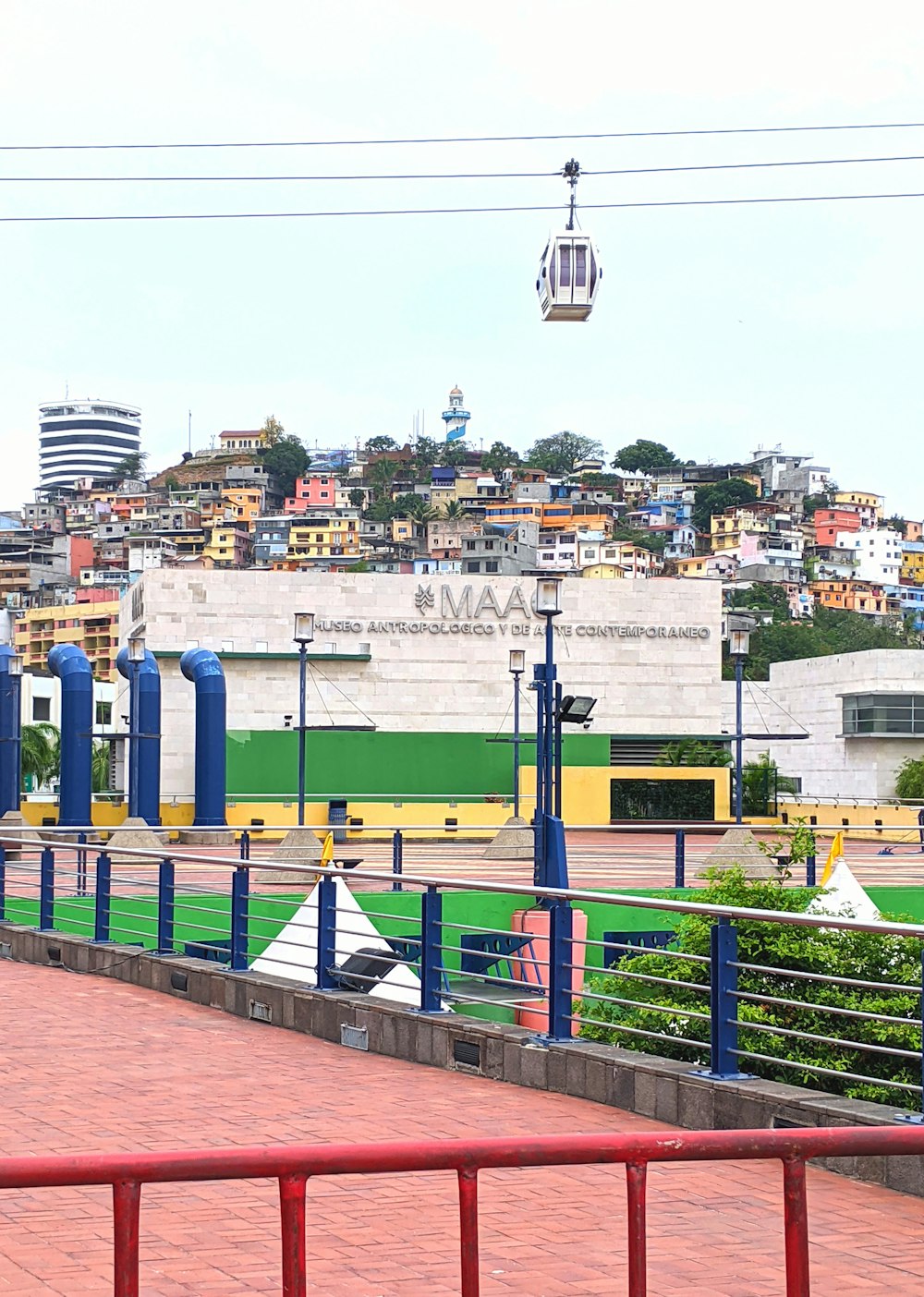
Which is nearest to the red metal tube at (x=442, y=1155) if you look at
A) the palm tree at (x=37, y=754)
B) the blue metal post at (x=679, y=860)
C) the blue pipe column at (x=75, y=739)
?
the blue metal post at (x=679, y=860)

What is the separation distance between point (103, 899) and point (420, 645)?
37.8m

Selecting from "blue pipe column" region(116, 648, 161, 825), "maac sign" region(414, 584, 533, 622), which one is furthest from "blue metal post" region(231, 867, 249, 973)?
"maac sign" region(414, 584, 533, 622)

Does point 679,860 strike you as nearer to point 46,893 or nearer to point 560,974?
point 46,893

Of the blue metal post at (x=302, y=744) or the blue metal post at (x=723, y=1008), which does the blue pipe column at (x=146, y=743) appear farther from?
the blue metal post at (x=723, y=1008)

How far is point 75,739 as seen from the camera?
39.9m

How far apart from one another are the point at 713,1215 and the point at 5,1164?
4.07 meters

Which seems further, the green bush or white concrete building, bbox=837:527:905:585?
white concrete building, bbox=837:527:905:585

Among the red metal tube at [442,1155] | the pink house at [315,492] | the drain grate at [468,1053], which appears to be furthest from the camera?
the pink house at [315,492]

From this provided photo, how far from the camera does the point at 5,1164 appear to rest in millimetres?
3752

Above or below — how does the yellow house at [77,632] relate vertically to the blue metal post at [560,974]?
above

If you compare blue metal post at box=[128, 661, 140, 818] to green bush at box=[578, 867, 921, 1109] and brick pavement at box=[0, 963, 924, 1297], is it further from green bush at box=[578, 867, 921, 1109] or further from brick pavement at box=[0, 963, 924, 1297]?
brick pavement at box=[0, 963, 924, 1297]

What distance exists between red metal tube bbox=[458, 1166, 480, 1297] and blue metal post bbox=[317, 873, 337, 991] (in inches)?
354

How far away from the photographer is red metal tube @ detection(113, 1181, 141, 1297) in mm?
3885

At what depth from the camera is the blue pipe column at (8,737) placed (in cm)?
4081
